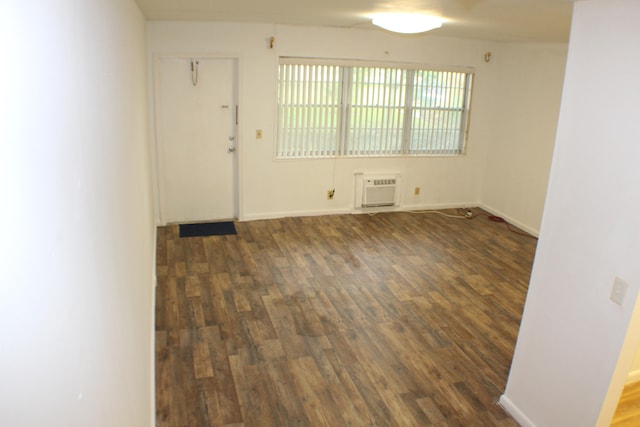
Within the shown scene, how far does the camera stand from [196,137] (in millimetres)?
6184

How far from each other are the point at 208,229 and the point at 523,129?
425cm

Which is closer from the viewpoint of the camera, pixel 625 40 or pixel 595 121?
pixel 625 40

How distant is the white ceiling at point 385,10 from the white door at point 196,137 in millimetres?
691

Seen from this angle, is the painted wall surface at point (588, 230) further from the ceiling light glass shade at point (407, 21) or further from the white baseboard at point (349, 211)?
the white baseboard at point (349, 211)

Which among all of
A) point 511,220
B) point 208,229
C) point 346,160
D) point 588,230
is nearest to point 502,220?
point 511,220

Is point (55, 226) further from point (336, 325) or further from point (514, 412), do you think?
point (336, 325)

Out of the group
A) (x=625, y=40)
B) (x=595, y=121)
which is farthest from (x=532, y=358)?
(x=625, y=40)

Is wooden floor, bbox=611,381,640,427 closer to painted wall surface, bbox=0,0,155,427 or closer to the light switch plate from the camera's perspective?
the light switch plate

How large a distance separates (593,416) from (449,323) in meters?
1.65

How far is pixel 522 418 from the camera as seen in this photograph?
3213mm

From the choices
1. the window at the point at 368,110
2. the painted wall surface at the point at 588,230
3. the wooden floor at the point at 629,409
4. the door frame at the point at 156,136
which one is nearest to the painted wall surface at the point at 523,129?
the window at the point at 368,110

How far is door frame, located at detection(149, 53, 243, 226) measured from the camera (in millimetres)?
5836

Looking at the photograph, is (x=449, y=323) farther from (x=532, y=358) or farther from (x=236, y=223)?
(x=236, y=223)

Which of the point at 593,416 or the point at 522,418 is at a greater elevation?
the point at 593,416
